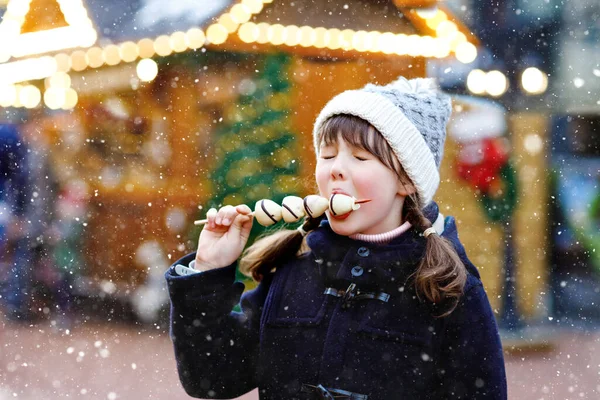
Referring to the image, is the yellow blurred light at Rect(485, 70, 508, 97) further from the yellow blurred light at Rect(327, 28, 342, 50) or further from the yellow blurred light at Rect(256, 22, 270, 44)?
the yellow blurred light at Rect(256, 22, 270, 44)

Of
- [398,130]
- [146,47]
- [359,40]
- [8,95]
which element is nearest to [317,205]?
[398,130]

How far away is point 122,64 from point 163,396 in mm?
3681

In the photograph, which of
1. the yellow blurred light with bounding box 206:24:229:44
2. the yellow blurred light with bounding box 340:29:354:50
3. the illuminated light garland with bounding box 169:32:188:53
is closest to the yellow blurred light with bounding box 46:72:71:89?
the illuminated light garland with bounding box 169:32:188:53

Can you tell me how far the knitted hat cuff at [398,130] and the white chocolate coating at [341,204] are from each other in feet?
0.69

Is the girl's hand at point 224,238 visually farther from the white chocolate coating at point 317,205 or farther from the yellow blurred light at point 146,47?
the yellow blurred light at point 146,47

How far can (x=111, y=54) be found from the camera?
7637 millimetres

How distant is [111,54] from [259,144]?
176 cm

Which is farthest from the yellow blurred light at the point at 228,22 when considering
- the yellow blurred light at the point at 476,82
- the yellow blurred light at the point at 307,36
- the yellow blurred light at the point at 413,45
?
the yellow blurred light at the point at 476,82

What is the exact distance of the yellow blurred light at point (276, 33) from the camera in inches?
266

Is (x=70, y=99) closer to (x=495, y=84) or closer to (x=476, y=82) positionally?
(x=476, y=82)

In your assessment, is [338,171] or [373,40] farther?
[373,40]

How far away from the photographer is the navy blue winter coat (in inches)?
78.4

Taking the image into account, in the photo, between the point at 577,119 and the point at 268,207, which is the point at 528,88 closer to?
the point at 577,119

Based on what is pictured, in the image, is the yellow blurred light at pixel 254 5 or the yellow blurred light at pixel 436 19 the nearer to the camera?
the yellow blurred light at pixel 254 5
